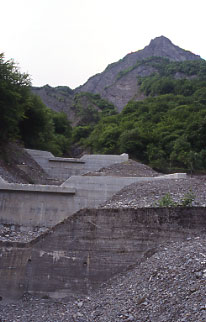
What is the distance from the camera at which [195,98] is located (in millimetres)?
45562

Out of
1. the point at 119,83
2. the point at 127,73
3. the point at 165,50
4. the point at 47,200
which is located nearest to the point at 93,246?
the point at 47,200

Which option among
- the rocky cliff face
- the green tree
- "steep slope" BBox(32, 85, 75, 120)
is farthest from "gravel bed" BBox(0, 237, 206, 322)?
"steep slope" BBox(32, 85, 75, 120)

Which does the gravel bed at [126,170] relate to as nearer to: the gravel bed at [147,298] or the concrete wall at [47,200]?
the concrete wall at [47,200]

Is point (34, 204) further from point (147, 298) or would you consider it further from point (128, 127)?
point (128, 127)

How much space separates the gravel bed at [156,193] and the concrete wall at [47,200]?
739 mm

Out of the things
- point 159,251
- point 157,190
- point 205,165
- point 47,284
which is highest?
point 205,165

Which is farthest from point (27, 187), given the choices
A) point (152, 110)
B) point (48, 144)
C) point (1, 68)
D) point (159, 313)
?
point (152, 110)

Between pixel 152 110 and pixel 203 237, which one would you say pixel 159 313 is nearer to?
pixel 203 237

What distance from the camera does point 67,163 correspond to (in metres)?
22.1

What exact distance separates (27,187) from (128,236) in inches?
216

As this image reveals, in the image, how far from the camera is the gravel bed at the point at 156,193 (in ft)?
38.8

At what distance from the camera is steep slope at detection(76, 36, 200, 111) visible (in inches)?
3578

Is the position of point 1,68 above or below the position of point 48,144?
above

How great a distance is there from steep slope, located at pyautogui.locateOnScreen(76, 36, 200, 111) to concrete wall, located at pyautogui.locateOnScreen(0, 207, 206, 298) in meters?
75.4
